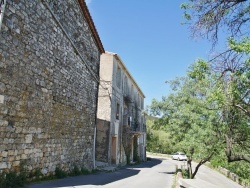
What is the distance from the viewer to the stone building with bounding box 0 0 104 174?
21.9 ft

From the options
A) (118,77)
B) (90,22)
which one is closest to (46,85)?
(90,22)

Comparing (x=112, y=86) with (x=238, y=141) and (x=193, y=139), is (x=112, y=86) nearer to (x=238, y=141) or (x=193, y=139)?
(x=193, y=139)

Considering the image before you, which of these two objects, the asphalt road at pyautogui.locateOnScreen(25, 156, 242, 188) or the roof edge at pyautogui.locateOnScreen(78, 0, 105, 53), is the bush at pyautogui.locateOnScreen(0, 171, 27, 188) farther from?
the roof edge at pyautogui.locateOnScreen(78, 0, 105, 53)

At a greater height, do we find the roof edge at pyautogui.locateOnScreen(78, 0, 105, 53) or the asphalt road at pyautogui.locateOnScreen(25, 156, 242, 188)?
the roof edge at pyautogui.locateOnScreen(78, 0, 105, 53)

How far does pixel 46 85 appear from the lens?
8.56m

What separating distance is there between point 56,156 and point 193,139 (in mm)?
5464

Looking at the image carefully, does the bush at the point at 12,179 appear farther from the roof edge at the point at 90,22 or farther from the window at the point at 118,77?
the window at the point at 118,77

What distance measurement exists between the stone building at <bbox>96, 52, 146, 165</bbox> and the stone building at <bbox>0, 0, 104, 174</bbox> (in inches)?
187

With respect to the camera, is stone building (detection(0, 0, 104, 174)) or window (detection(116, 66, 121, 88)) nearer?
stone building (detection(0, 0, 104, 174))

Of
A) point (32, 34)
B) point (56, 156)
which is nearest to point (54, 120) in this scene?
point (56, 156)

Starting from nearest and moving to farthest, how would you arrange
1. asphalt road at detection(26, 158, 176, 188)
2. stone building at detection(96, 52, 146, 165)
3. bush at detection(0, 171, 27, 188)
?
bush at detection(0, 171, 27, 188) < asphalt road at detection(26, 158, 176, 188) < stone building at detection(96, 52, 146, 165)

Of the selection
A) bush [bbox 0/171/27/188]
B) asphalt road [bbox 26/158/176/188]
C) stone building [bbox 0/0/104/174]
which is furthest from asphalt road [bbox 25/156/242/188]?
stone building [bbox 0/0/104/174]

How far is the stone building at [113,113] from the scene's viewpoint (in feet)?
58.0

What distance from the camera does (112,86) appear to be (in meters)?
18.4
